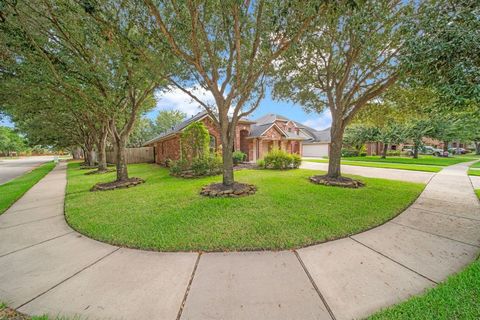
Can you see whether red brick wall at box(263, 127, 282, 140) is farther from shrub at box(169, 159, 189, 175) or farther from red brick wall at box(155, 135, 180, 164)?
shrub at box(169, 159, 189, 175)

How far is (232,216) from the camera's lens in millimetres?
4391

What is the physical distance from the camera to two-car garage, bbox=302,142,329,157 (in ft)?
99.2

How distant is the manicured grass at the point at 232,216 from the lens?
3.32 meters

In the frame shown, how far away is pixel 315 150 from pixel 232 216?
99.0 ft

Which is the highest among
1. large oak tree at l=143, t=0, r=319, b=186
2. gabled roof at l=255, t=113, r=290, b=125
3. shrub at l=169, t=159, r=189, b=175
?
gabled roof at l=255, t=113, r=290, b=125

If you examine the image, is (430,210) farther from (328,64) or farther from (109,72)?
(109,72)

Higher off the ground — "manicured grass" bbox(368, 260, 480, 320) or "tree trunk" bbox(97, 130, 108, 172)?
"tree trunk" bbox(97, 130, 108, 172)

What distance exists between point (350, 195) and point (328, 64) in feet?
17.9

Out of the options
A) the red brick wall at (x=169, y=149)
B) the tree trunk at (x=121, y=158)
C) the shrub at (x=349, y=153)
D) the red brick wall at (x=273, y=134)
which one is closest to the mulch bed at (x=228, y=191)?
the tree trunk at (x=121, y=158)

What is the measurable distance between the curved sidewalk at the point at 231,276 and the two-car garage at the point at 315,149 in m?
28.1

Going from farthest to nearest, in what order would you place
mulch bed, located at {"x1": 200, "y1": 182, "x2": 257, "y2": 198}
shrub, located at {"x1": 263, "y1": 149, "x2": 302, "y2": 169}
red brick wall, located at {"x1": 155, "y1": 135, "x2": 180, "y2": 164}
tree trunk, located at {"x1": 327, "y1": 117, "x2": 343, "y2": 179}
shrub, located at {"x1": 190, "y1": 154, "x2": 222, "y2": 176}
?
red brick wall, located at {"x1": 155, "y1": 135, "x2": 180, "y2": 164}, shrub, located at {"x1": 263, "y1": 149, "x2": 302, "y2": 169}, shrub, located at {"x1": 190, "y1": 154, "x2": 222, "y2": 176}, tree trunk, located at {"x1": 327, "y1": 117, "x2": 343, "y2": 179}, mulch bed, located at {"x1": 200, "y1": 182, "x2": 257, "y2": 198}

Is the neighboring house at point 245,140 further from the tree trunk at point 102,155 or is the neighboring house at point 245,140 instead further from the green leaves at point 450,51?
the green leaves at point 450,51

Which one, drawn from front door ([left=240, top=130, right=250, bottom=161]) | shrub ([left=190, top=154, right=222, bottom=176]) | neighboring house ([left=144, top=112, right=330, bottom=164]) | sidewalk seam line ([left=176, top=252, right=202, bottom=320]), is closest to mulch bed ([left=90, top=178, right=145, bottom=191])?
shrub ([left=190, top=154, right=222, bottom=176])

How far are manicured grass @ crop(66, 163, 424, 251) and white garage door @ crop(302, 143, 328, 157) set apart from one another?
2445 cm
